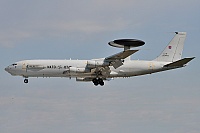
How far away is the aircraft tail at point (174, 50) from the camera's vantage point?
8400cm

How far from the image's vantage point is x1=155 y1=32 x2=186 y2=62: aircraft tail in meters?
84.0

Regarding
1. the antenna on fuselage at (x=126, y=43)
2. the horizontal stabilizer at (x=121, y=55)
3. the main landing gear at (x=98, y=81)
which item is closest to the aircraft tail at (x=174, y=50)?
the horizontal stabilizer at (x=121, y=55)

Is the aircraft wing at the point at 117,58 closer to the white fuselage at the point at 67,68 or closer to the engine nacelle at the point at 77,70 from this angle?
the white fuselage at the point at 67,68

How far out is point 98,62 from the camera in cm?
7781

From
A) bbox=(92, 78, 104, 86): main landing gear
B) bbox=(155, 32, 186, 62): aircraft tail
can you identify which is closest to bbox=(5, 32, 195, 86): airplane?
bbox=(92, 78, 104, 86): main landing gear

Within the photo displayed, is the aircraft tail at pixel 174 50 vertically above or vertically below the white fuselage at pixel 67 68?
above

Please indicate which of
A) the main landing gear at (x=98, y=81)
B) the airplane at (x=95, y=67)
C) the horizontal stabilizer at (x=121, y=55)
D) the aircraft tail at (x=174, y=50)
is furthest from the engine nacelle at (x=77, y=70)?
the aircraft tail at (x=174, y=50)

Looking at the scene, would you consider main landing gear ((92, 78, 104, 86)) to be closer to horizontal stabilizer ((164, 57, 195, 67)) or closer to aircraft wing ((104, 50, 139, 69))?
aircraft wing ((104, 50, 139, 69))

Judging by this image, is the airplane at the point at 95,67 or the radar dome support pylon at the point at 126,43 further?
the airplane at the point at 95,67

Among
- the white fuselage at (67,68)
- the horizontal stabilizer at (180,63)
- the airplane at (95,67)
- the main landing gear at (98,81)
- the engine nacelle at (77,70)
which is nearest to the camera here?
the horizontal stabilizer at (180,63)

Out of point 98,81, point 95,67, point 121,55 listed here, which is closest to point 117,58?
point 121,55

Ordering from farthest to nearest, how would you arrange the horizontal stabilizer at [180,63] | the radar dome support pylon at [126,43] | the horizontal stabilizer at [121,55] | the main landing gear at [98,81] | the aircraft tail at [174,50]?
1. the aircraft tail at [174,50]
2. the main landing gear at [98,81]
3. the horizontal stabilizer at [180,63]
4. the horizontal stabilizer at [121,55]
5. the radar dome support pylon at [126,43]

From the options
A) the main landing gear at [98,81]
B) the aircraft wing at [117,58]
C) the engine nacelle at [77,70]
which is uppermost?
the aircraft wing at [117,58]

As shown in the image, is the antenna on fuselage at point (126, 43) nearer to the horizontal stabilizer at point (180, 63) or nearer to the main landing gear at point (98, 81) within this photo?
the main landing gear at point (98, 81)
